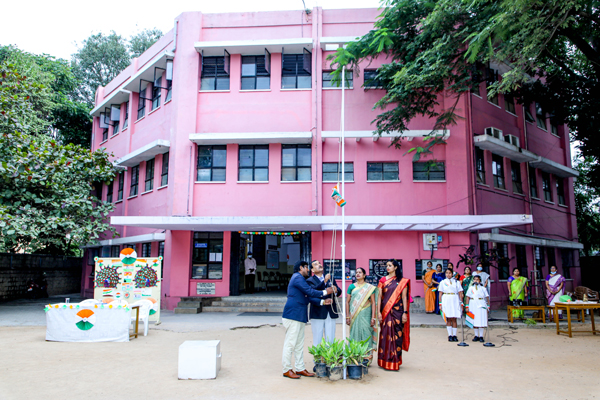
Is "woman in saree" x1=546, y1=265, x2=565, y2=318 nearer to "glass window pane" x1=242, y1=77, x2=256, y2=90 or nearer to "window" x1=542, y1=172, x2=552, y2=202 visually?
"window" x1=542, y1=172, x2=552, y2=202

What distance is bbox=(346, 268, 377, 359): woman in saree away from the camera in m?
7.68

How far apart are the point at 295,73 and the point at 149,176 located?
753cm

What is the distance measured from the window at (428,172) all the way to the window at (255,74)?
6.44m

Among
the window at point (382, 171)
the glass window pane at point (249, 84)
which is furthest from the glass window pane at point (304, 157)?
the glass window pane at point (249, 84)

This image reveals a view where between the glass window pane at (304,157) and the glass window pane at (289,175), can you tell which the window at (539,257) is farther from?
the glass window pane at (289,175)

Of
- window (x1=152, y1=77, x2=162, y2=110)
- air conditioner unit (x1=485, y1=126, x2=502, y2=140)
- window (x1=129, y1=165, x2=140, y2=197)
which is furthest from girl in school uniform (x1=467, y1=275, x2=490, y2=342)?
window (x1=129, y1=165, x2=140, y2=197)

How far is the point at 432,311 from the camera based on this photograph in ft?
49.1

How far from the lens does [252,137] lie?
16.4 meters

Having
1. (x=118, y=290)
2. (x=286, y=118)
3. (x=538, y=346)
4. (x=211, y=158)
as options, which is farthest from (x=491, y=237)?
(x=118, y=290)

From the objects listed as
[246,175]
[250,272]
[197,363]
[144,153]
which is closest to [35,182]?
[144,153]

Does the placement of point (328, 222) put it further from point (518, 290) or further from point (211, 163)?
point (518, 290)

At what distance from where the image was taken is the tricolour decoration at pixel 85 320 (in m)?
9.84

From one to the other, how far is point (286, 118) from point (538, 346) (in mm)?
11105

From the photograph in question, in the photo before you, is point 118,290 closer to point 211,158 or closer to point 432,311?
point 211,158
